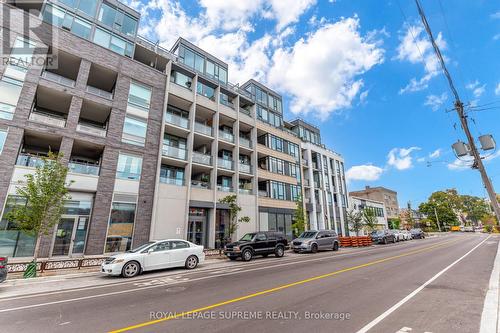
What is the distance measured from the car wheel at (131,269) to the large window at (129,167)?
932 centimetres

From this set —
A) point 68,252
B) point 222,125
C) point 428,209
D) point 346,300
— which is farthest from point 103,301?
point 428,209

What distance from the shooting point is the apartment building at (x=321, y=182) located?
124 feet

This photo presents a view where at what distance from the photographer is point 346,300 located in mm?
6293

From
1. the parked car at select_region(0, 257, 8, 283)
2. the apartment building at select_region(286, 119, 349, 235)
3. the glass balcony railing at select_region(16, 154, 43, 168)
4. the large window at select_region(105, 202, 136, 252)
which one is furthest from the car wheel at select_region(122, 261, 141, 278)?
the apartment building at select_region(286, 119, 349, 235)

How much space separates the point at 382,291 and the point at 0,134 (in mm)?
21503

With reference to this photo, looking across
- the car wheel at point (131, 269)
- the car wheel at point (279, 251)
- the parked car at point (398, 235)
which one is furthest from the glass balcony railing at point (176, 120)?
the parked car at point (398, 235)

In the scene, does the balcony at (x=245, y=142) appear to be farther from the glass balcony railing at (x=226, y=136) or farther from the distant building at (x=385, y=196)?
the distant building at (x=385, y=196)

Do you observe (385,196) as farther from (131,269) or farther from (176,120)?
(131,269)

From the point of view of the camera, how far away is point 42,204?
1195 centimetres

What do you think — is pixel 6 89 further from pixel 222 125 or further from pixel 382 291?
pixel 382 291

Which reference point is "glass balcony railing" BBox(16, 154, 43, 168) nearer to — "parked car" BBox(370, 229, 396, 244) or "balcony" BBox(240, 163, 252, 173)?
"balcony" BBox(240, 163, 252, 173)

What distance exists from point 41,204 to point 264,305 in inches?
500

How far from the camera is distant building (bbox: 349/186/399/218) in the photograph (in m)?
65.0

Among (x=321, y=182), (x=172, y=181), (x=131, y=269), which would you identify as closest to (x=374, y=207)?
(x=321, y=182)
